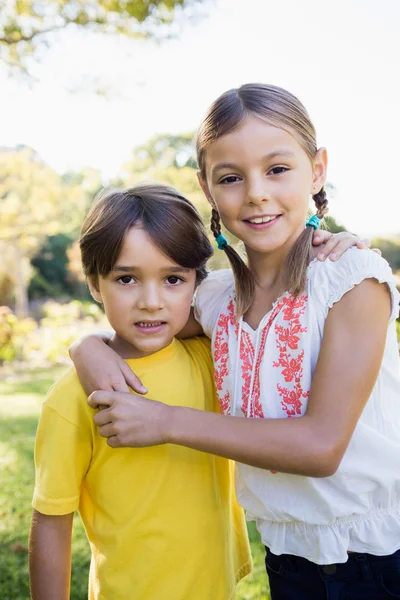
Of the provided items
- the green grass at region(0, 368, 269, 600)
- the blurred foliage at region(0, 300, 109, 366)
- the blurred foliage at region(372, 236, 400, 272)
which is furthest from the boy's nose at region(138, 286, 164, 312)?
the blurred foliage at region(372, 236, 400, 272)

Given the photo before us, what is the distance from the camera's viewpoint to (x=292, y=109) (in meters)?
1.62

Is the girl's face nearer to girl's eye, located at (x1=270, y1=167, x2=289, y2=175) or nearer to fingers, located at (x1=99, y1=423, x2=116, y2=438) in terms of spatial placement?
girl's eye, located at (x1=270, y1=167, x2=289, y2=175)

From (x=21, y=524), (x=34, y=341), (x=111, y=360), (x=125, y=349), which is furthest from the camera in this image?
(x=34, y=341)

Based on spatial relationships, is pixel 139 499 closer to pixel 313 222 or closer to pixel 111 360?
pixel 111 360

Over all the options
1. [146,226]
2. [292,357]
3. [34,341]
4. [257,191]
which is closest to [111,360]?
[146,226]

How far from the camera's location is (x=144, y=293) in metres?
1.60

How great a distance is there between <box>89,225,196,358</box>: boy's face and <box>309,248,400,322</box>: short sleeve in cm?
37

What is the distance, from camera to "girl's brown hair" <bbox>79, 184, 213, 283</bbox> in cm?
162

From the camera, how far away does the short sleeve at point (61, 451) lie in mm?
1571

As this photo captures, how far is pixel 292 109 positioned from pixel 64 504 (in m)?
1.19

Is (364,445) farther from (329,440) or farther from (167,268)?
(167,268)

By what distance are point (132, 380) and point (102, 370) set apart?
3.3 inches

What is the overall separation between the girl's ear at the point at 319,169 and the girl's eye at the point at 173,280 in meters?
0.45

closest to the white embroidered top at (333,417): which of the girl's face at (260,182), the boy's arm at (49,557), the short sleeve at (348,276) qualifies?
the short sleeve at (348,276)
